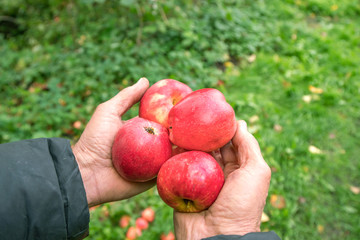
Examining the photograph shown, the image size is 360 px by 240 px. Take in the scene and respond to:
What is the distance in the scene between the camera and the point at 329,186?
2850 millimetres

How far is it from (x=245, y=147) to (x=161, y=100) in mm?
603

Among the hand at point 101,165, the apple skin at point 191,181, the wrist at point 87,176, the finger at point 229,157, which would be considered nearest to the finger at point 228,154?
the finger at point 229,157

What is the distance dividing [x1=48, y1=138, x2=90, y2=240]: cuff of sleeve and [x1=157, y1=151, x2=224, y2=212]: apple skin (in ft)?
1.52

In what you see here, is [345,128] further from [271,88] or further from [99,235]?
[99,235]

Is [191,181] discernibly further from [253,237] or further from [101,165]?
[101,165]

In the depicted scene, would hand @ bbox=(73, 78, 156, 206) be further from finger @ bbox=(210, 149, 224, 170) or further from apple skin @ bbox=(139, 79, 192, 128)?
finger @ bbox=(210, 149, 224, 170)

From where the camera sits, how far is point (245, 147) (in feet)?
5.57

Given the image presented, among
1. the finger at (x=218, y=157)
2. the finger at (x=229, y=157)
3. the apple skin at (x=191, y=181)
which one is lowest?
the finger at (x=218, y=157)

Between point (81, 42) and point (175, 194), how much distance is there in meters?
3.57

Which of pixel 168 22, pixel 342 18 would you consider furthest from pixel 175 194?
pixel 342 18

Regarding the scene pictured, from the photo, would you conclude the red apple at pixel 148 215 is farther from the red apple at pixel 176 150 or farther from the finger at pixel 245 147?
the finger at pixel 245 147

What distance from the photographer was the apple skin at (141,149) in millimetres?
1594

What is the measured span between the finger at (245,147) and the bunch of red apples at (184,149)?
7 cm

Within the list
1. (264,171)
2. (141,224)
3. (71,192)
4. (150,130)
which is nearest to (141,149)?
(150,130)
